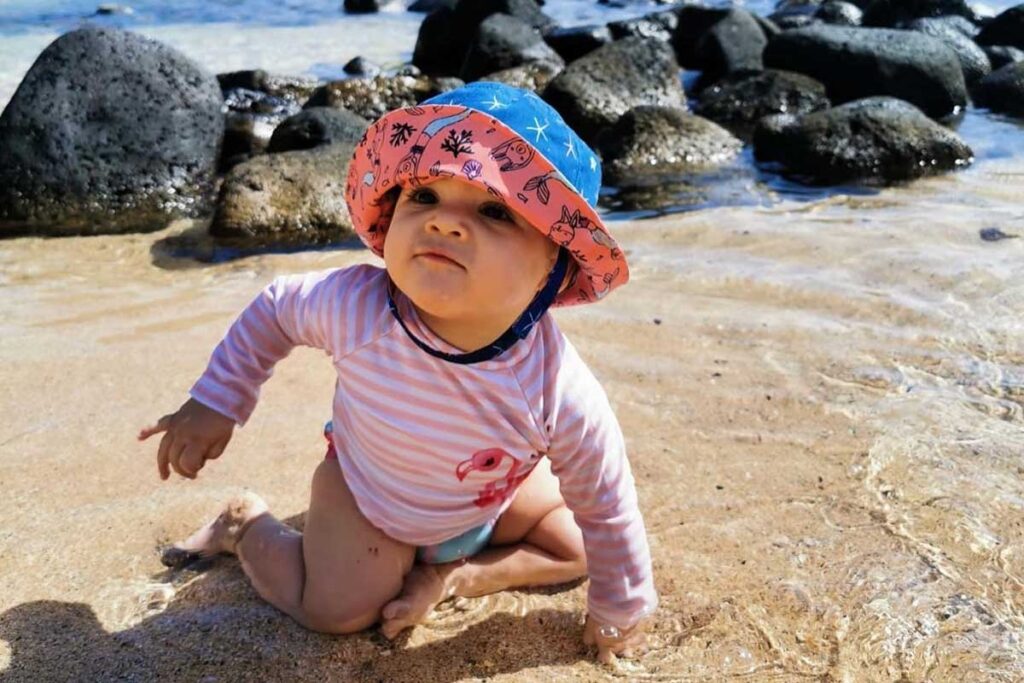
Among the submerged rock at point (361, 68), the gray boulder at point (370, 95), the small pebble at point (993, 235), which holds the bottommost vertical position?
the submerged rock at point (361, 68)

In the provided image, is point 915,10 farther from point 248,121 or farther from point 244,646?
point 244,646

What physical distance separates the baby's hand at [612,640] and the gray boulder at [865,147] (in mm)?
5204

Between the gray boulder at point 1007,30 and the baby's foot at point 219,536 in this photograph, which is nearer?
the baby's foot at point 219,536

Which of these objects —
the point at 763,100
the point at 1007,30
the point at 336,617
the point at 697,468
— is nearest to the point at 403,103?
the point at 763,100

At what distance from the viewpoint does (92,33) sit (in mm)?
6676

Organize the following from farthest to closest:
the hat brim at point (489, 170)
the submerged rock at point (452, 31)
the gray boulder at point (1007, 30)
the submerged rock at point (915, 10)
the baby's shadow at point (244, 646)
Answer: the submerged rock at point (915, 10), the submerged rock at point (452, 31), the gray boulder at point (1007, 30), the baby's shadow at point (244, 646), the hat brim at point (489, 170)

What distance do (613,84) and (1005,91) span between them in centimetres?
391

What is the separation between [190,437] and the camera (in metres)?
2.16

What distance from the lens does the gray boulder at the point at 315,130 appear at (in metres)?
7.08

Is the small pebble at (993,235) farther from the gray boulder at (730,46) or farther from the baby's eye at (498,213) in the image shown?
the gray boulder at (730,46)

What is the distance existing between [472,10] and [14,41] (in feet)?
22.3

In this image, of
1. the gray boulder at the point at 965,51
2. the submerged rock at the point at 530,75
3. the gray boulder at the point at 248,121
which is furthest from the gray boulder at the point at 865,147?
the gray boulder at the point at 248,121

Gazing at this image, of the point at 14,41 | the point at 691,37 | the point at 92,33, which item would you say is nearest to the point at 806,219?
the point at 92,33

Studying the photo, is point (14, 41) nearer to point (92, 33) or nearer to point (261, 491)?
point (92, 33)
